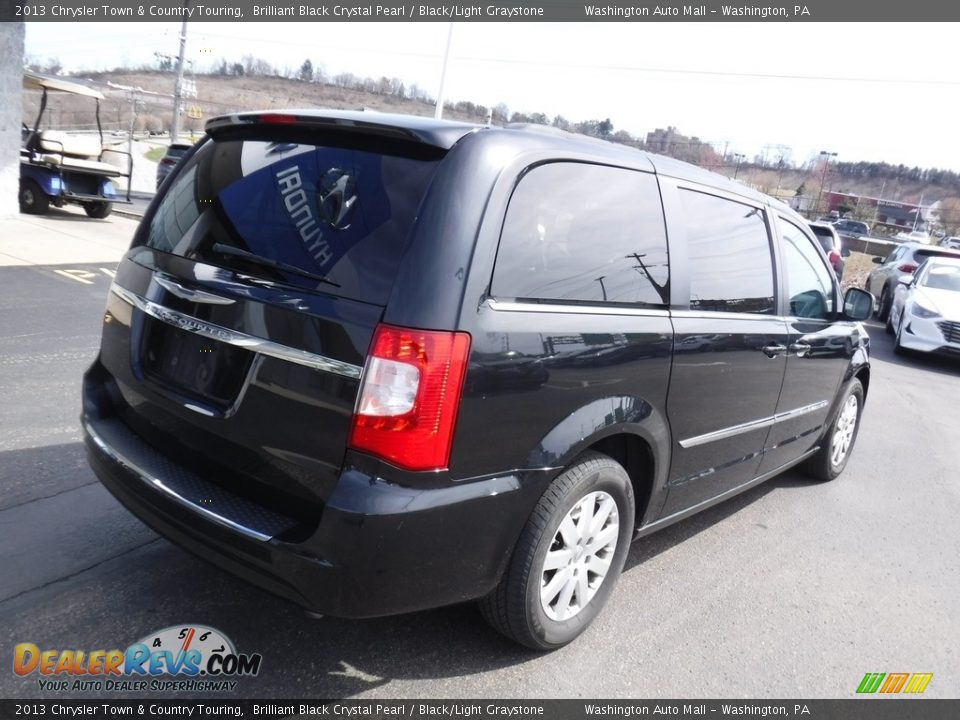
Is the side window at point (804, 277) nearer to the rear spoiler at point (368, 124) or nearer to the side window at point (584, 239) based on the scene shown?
the side window at point (584, 239)

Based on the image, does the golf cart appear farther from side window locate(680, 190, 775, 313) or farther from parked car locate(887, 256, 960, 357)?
parked car locate(887, 256, 960, 357)

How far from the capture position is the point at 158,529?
2527mm

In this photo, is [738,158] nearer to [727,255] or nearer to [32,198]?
[32,198]

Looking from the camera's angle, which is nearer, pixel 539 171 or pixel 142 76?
pixel 539 171

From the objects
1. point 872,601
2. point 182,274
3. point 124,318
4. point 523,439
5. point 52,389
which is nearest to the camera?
point 523,439

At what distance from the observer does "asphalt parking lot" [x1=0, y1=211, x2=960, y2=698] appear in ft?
8.81

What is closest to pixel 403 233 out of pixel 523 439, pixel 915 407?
pixel 523 439

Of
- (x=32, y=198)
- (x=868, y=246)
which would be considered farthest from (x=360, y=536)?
(x=868, y=246)

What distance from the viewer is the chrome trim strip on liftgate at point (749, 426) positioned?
3.33 metres

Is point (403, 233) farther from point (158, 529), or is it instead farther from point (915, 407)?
point (915, 407)

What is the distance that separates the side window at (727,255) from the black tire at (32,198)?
517 inches

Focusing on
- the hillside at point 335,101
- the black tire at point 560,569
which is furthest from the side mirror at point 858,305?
the hillside at point 335,101

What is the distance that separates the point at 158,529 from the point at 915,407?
8275 mm

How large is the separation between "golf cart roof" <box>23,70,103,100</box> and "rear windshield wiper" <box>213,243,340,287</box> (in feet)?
43.7
